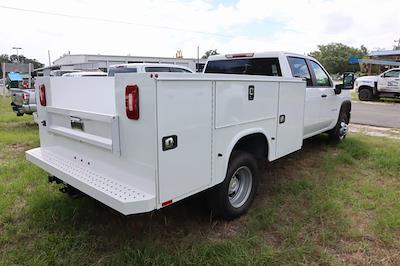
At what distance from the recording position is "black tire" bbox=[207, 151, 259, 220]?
326 centimetres

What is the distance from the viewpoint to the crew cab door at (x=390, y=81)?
17703mm

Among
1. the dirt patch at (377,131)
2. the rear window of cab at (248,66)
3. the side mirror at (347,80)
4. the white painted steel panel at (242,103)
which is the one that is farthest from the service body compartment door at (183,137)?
the dirt patch at (377,131)

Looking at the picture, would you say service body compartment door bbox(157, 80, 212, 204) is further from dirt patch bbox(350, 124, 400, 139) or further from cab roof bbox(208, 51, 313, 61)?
dirt patch bbox(350, 124, 400, 139)

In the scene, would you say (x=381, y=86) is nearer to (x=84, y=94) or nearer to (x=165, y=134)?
(x=84, y=94)

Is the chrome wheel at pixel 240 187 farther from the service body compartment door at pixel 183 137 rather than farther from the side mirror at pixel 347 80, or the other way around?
the side mirror at pixel 347 80

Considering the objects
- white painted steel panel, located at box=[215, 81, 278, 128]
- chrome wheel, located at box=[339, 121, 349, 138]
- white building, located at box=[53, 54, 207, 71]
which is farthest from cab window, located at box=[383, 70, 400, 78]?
white building, located at box=[53, 54, 207, 71]

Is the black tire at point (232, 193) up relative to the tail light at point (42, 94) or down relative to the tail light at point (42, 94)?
down

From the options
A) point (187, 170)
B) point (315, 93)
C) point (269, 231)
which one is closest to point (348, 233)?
point (269, 231)

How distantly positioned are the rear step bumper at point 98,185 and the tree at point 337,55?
3896 inches

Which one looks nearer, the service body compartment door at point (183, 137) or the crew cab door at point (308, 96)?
the service body compartment door at point (183, 137)

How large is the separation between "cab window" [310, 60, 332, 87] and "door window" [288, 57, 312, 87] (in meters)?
0.30

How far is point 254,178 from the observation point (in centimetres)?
379

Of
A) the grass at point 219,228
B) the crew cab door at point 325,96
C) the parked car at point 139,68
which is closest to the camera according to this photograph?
the grass at point 219,228

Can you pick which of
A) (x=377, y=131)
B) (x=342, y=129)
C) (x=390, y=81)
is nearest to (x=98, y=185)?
(x=342, y=129)
